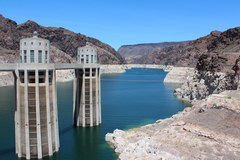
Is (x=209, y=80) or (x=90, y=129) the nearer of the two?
(x=90, y=129)

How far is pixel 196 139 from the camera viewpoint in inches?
1289

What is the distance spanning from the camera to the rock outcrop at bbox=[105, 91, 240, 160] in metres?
30.2

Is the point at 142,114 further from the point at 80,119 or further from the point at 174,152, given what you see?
the point at 174,152

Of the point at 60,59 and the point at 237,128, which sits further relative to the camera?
the point at 60,59

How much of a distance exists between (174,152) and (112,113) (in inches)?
1464

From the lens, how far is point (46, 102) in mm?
33719

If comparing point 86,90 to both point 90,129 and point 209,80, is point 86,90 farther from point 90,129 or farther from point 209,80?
point 209,80

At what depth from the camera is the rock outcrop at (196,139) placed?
99.2ft

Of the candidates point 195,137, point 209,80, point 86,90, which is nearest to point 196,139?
point 195,137

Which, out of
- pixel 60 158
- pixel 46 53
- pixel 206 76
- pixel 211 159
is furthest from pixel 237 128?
pixel 206 76

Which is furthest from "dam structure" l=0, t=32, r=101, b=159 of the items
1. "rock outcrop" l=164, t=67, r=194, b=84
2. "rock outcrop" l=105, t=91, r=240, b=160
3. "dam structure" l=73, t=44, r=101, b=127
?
"rock outcrop" l=164, t=67, r=194, b=84

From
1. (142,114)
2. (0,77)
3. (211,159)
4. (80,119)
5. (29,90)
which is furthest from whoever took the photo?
(0,77)

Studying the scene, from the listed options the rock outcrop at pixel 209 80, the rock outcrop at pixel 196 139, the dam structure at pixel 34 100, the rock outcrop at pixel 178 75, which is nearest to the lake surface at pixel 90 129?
the dam structure at pixel 34 100

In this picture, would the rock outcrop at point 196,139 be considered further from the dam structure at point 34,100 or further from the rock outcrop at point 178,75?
the rock outcrop at point 178,75
